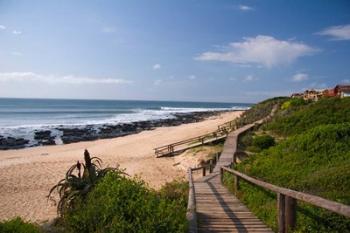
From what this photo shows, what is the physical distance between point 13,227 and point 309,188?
280 inches

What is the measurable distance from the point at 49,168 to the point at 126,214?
22325mm

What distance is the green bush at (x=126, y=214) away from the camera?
20.6 ft

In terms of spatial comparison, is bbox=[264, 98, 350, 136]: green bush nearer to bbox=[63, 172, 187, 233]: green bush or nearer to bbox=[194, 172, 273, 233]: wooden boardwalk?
bbox=[194, 172, 273, 233]: wooden boardwalk

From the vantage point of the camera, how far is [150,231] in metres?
6.15

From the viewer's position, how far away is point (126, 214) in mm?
6727

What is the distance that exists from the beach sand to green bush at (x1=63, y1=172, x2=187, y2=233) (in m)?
6.76

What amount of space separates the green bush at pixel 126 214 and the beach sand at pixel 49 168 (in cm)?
676

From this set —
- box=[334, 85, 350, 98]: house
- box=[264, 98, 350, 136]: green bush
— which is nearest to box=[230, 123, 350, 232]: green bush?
box=[264, 98, 350, 136]: green bush

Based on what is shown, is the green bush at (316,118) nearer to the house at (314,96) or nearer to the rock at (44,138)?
the house at (314,96)

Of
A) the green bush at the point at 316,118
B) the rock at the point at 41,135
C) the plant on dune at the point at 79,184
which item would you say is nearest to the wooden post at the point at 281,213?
the plant on dune at the point at 79,184

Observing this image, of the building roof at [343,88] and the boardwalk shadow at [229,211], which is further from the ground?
the building roof at [343,88]

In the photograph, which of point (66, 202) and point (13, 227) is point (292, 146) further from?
point (13, 227)

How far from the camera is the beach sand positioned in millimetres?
18234

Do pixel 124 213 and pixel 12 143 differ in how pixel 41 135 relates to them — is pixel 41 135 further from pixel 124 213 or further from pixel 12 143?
pixel 124 213
